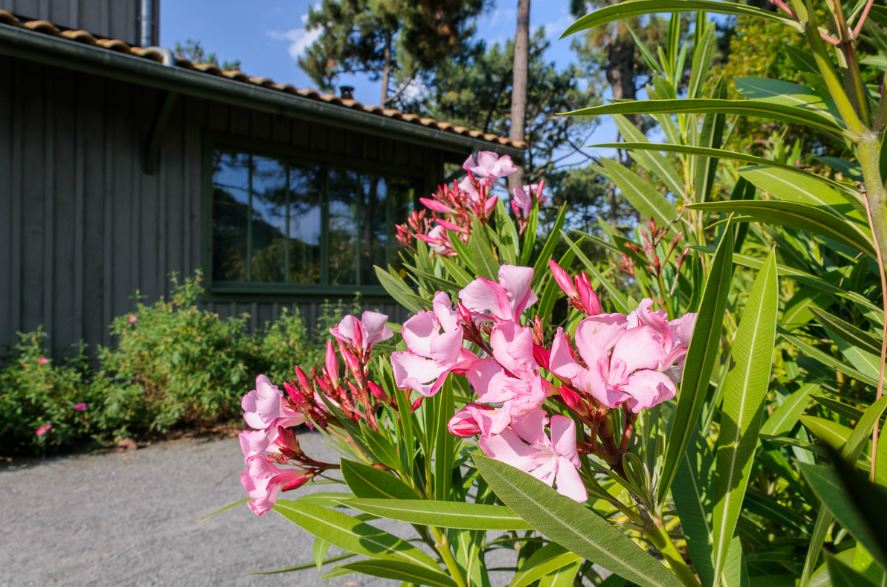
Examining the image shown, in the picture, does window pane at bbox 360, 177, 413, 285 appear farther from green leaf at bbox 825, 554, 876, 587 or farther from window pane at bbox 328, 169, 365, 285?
green leaf at bbox 825, 554, 876, 587

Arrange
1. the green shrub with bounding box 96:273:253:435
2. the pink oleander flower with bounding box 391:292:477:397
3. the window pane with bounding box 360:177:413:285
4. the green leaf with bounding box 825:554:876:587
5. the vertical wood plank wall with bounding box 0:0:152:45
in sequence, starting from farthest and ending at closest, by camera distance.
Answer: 1. the window pane with bounding box 360:177:413:285
2. the vertical wood plank wall with bounding box 0:0:152:45
3. the green shrub with bounding box 96:273:253:435
4. the pink oleander flower with bounding box 391:292:477:397
5. the green leaf with bounding box 825:554:876:587

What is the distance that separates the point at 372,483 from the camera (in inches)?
23.2

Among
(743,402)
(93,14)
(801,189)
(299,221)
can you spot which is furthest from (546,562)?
(93,14)

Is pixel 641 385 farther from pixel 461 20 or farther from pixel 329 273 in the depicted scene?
pixel 461 20

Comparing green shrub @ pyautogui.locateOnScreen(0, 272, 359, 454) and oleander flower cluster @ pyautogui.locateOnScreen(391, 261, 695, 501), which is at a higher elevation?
oleander flower cluster @ pyautogui.locateOnScreen(391, 261, 695, 501)

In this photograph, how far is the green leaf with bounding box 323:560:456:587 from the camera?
55 cm

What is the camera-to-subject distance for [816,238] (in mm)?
1082

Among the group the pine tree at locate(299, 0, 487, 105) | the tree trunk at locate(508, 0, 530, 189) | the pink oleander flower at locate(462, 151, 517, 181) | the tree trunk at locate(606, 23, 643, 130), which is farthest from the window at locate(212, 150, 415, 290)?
the tree trunk at locate(606, 23, 643, 130)

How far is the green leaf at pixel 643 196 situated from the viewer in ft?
3.08

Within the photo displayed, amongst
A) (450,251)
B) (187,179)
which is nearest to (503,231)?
(450,251)

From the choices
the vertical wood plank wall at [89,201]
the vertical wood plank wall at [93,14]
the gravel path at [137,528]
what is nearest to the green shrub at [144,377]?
the vertical wood plank wall at [89,201]

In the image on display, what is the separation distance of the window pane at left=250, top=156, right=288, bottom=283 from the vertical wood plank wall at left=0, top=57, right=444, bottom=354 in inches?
16.3

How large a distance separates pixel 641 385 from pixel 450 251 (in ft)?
2.53

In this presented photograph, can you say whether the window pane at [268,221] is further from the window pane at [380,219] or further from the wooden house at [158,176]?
the window pane at [380,219]
